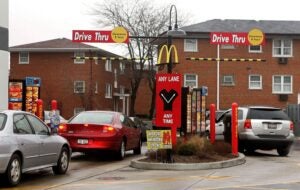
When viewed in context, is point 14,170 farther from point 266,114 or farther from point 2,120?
point 266,114

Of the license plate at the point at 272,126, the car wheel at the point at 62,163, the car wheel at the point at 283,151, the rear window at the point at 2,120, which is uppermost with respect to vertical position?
the rear window at the point at 2,120

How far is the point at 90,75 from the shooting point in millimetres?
54844

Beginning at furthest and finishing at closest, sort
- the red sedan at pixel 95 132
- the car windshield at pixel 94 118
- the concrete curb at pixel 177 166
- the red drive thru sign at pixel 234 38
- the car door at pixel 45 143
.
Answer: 1. the red drive thru sign at pixel 234 38
2. the car windshield at pixel 94 118
3. the red sedan at pixel 95 132
4. the concrete curb at pixel 177 166
5. the car door at pixel 45 143

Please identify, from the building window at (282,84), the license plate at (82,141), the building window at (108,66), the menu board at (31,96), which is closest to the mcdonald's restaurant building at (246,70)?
the building window at (282,84)

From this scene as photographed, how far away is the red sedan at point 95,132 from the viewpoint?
54.0ft

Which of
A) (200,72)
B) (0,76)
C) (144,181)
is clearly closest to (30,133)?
(144,181)

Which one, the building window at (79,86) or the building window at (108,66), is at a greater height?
the building window at (108,66)

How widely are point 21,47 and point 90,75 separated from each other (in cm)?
691

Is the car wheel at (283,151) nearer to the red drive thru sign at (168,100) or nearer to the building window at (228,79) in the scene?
the red drive thru sign at (168,100)

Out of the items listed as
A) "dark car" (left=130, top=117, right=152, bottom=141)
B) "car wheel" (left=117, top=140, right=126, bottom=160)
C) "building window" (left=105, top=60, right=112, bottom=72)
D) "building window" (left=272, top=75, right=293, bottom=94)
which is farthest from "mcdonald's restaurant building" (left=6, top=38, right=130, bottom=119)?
"car wheel" (left=117, top=140, right=126, bottom=160)

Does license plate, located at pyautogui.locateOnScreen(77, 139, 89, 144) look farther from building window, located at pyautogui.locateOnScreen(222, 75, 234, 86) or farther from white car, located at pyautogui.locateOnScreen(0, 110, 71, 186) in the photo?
building window, located at pyautogui.locateOnScreen(222, 75, 234, 86)

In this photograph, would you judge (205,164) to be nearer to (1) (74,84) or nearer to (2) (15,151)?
(2) (15,151)

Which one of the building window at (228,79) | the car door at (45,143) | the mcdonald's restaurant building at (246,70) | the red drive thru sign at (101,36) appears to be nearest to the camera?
the car door at (45,143)

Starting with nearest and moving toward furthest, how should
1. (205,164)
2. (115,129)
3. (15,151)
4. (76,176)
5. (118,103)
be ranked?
(15,151) < (76,176) < (205,164) < (115,129) < (118,103)
